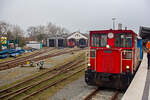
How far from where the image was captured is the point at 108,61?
7.77m

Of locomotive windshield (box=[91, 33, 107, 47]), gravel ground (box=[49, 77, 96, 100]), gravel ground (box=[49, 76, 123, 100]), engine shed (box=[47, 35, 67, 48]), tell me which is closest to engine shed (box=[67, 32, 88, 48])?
engine shed (box=[47, 35, 67, 48])

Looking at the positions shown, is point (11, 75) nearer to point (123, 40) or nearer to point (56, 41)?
point (123, 40)

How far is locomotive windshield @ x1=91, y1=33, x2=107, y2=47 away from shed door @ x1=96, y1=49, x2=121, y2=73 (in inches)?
20.0

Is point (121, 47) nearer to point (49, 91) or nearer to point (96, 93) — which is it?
point (96, 93)

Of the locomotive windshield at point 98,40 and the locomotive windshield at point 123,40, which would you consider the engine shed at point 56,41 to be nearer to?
the locomotive windshield at point 98,40

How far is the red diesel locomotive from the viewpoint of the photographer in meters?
7.60

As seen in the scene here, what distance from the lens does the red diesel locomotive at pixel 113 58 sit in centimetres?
760

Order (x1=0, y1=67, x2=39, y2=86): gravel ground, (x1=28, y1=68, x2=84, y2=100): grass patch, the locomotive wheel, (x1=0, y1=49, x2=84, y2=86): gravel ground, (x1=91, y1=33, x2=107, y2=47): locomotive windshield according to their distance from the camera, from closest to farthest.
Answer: (x1=28, y1=68, x2=84, y2=100): grass patch → (x1=91, y1=33, x2=107, y2=47): locomotive windshield → the locomotive wheel → (x1=0, y1=67, x2=39, y2=86): gravel ground → (x1=0, y1=49, x2=84, y2=86): gravel ground

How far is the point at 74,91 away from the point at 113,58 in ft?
8.99

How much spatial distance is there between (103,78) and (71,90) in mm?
1925

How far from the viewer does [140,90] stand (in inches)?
262

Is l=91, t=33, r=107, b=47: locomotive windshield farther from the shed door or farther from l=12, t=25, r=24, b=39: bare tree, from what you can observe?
l=12, t=25, r=24, b=39: bare tree

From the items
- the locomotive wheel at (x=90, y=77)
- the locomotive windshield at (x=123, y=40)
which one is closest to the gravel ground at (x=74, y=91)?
the locomotive wheel at (x=90, y=77)

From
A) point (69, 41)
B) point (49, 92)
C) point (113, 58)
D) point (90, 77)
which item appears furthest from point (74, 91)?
point (69, 41)
